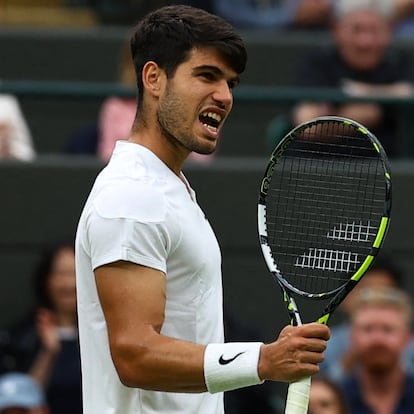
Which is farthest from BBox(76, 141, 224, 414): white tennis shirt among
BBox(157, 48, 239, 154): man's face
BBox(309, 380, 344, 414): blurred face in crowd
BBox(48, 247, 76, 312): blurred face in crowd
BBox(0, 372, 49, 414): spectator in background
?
BBox(48, 247, 76, 312): blurred face in crowd

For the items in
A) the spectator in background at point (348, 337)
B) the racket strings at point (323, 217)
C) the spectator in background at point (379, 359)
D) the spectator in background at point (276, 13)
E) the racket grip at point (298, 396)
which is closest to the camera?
the racket grip at point (298, 396)

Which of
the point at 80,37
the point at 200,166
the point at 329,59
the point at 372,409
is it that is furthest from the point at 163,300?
the point at 80,37

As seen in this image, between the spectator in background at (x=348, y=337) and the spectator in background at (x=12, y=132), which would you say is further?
the spectator in background at (x=12, y=132)

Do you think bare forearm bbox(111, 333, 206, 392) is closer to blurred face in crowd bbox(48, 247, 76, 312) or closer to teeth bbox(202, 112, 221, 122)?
teeth bbox(202, 112, 221, 122)

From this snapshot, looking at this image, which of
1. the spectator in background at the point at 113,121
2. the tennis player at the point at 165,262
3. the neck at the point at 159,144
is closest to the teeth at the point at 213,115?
the tennis player at the point at 165,262

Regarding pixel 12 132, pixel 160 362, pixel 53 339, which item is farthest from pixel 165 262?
pixel 12 132

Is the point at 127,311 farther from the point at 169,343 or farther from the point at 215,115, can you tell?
the point at 215,115

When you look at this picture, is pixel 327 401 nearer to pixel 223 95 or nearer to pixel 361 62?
pixel 361 62

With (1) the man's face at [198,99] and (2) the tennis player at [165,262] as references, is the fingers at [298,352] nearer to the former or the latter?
(2) the tennis player at [165,262]

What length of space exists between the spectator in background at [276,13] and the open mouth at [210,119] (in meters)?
5.31

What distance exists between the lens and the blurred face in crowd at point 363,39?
26.0ft

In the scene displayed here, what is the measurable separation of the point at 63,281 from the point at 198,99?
10.9ft

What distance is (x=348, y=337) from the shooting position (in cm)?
661

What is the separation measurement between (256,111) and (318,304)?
154 centimetres
